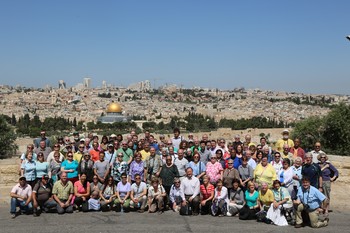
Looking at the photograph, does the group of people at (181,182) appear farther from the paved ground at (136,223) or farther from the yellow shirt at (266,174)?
the paved ground at (136,223)

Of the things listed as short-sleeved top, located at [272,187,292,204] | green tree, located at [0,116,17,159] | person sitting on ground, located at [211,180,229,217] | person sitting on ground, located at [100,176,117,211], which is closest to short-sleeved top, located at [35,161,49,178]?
person sitting on ground, located at [100,176,117,211]

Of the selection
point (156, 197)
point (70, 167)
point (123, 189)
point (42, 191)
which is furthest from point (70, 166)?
point (156, 197)

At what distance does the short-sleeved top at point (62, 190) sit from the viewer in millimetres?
8625

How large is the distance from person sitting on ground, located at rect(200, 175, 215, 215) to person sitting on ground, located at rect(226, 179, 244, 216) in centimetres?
43

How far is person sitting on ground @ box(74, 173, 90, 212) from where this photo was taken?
8716 mm

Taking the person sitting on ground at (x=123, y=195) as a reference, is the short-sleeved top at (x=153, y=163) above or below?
above

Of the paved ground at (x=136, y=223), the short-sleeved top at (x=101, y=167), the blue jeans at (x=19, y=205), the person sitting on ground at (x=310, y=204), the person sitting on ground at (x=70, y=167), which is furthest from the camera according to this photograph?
the short-sleeved top at (x=101, y=167)

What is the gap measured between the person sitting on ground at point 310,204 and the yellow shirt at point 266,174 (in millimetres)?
693

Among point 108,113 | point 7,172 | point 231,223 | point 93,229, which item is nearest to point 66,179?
point 93,229

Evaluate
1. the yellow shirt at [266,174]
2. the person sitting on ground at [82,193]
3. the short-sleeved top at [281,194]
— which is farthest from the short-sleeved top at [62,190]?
the short-sleeved top at [281,194]

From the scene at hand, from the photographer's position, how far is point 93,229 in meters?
7.38

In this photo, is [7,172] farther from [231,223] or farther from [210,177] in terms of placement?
[231,223]

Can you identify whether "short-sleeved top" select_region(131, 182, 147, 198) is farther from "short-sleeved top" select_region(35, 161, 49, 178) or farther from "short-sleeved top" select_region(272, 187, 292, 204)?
"short-sleeved top" select_region(272, 187, 292, 204)

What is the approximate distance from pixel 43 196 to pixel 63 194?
0.44 metres
